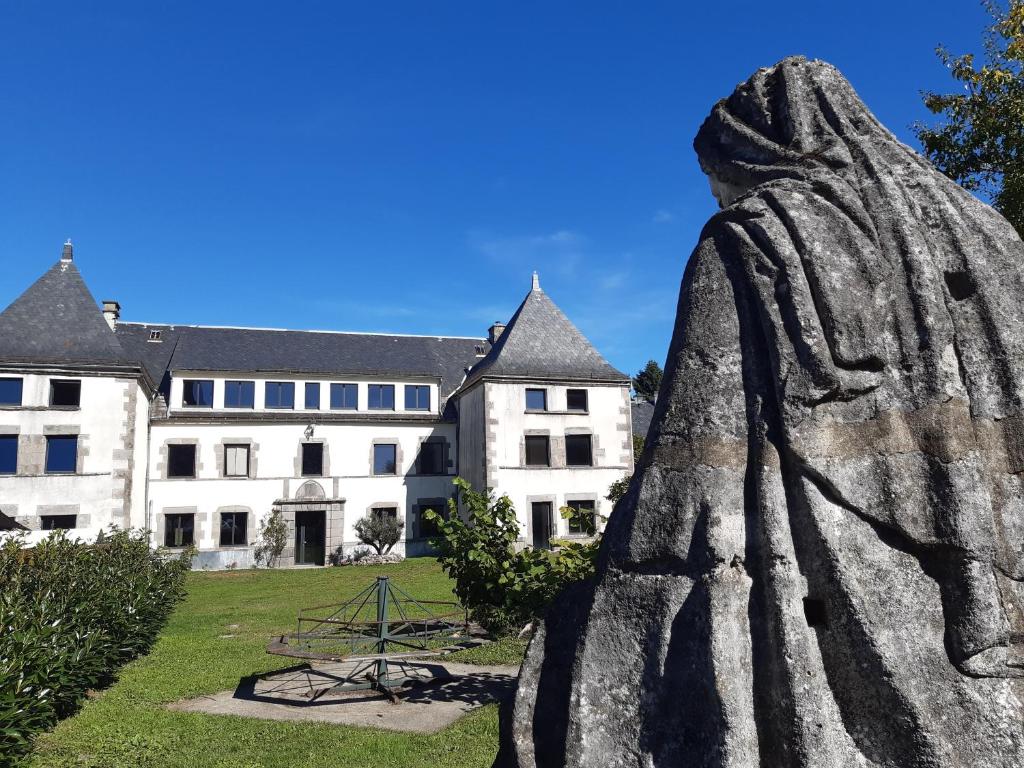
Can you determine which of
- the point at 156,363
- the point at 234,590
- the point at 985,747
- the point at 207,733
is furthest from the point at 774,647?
the point at 156,363

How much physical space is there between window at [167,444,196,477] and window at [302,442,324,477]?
4.29 meters

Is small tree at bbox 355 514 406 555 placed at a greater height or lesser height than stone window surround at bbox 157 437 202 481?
lesser

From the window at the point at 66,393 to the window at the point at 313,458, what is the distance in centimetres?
847

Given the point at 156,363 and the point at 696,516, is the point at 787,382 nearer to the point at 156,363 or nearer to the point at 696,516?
the point at 696,516

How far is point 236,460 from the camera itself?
29875 millimetres

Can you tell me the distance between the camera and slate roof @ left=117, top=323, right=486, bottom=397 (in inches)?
1223

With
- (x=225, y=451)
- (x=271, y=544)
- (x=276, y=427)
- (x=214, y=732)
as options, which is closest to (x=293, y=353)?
(x=276, y=427)

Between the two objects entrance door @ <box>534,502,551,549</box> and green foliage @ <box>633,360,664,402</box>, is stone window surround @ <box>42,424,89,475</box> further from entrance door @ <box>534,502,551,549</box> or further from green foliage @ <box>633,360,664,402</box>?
green foliage @ <box>633,360,664,402</box>

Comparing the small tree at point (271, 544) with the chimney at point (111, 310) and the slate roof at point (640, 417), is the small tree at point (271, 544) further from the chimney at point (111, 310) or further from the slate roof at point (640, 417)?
the slate roof at point (640, 417)

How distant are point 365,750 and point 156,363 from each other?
2891 centimetres

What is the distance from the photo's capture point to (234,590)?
22.1 metres

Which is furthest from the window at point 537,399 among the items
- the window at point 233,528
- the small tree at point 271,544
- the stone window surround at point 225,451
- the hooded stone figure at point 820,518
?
the hooded stone figure at point 820,518

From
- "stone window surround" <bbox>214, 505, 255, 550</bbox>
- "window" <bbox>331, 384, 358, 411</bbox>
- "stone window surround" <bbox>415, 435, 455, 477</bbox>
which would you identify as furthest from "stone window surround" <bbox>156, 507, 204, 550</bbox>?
"stone window surround" <bbox>415, 435, 455, 477</bbox>

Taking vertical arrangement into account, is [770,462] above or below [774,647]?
above
